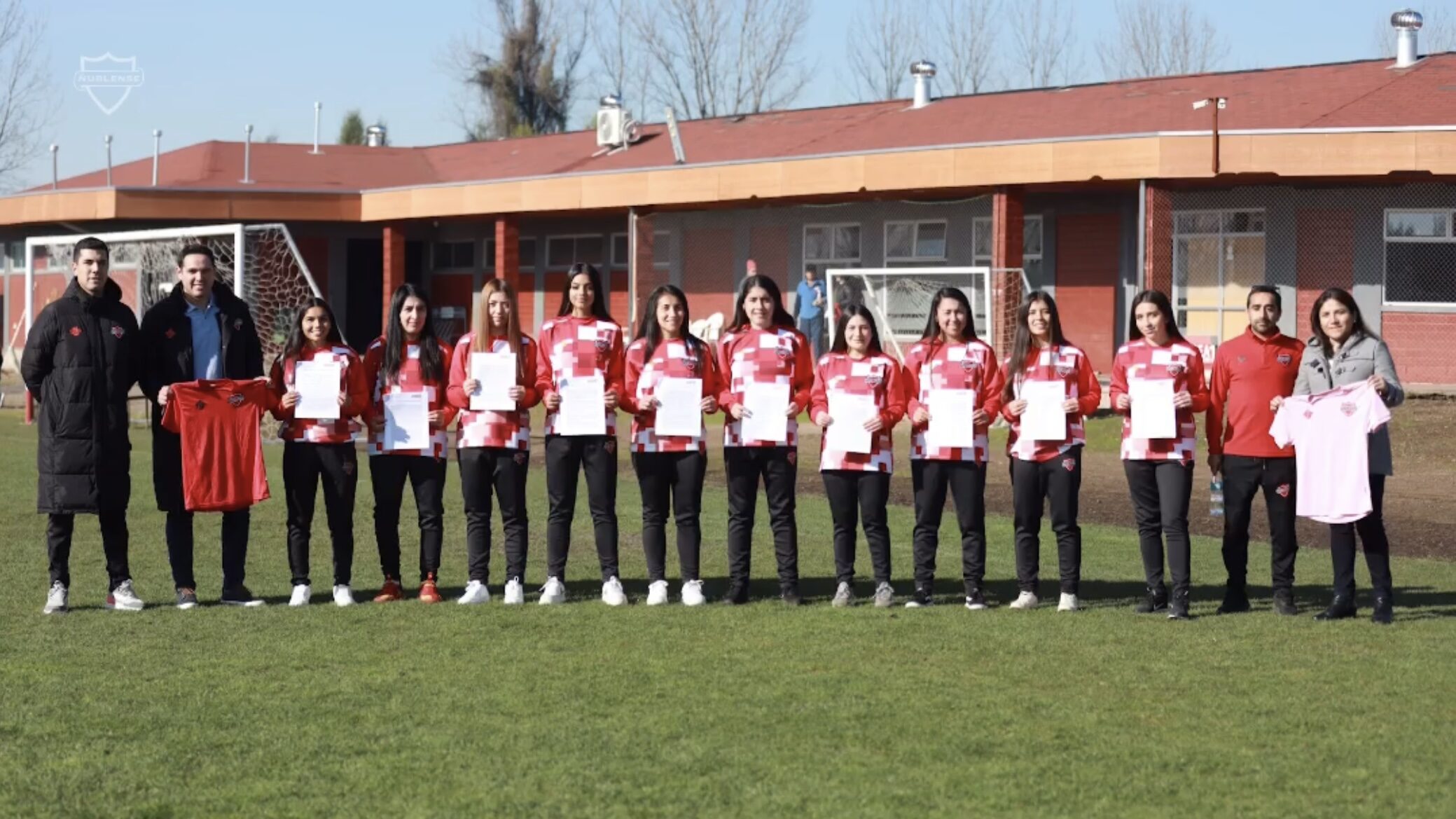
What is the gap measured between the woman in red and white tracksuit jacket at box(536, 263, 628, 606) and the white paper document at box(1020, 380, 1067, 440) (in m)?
2.17

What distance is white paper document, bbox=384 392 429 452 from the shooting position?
9.48 meters

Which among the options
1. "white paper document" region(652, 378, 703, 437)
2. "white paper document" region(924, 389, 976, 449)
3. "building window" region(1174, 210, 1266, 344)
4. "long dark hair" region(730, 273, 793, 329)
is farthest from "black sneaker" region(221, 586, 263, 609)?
"building window" region(1174, 210, 1266, 344)

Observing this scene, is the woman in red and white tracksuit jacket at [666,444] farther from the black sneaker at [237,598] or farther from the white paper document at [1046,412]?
the black sneaker at [237,598]

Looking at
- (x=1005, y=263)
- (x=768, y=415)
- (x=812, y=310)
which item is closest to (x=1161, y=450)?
(x=768, y=415)

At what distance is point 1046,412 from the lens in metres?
9.16

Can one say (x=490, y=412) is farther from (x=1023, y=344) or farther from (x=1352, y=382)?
(x=1352, y=382)

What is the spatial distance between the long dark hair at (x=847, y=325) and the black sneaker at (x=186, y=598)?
3717 mm

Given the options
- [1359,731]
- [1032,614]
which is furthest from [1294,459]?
[1359,731]

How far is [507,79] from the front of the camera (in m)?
64.5

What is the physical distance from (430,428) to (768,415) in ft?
6.03

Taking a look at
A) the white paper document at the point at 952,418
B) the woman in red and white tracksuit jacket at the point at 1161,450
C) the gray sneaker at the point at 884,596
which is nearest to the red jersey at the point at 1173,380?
the woman in red and white tracksuit jacket at the point at 1161,450

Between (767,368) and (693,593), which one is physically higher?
(767,368)

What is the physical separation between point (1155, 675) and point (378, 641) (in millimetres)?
3586

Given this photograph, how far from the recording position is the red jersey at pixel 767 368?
9.39 meters
